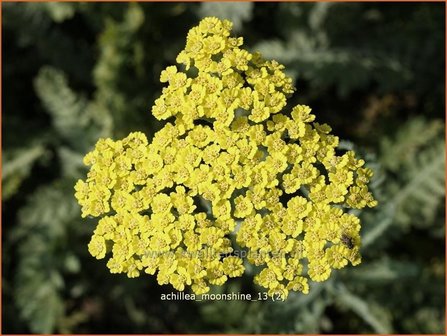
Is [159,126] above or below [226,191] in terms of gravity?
above

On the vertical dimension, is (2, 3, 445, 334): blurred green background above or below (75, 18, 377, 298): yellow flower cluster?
above

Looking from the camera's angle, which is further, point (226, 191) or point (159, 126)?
point (159, 126)

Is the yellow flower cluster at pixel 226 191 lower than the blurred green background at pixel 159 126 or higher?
lower

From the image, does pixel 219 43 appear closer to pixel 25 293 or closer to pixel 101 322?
pixel 25 293

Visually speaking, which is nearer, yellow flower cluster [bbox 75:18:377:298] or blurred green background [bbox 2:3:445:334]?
yellow flower cluster [bbox 75:18:377:298]
